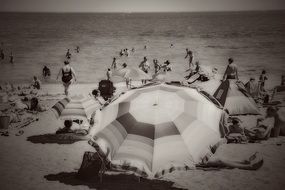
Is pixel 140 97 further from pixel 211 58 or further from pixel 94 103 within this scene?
pixel 211 58

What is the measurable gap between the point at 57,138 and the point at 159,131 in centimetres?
709

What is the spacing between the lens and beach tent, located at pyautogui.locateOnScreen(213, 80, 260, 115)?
12.7 m

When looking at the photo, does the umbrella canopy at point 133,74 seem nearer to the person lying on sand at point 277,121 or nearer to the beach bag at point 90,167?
the person lying on sand at point 277,121

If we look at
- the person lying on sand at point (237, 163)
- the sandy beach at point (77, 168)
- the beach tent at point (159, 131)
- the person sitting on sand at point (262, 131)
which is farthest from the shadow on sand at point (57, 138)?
the person sitting on sand at point (262, 131)

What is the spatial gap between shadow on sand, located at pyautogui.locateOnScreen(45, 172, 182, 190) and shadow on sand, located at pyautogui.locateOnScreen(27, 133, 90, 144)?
7.31 feet

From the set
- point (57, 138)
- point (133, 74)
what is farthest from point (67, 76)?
point (57, 138)

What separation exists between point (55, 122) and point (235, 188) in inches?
326

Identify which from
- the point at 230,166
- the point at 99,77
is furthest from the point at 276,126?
the point at 99,77

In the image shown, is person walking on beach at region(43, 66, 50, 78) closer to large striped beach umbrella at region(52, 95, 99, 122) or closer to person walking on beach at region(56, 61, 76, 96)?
person walking on beach at region(56, 61, 76, 96)

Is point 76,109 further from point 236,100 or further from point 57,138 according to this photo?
point 236,100

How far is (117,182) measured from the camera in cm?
803

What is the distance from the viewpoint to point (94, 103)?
427 inches

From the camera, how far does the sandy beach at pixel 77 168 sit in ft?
25.8

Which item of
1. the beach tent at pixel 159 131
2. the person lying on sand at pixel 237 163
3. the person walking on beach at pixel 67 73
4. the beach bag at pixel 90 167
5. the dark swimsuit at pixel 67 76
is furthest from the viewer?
the dark swimsuit at pixel 67 76
